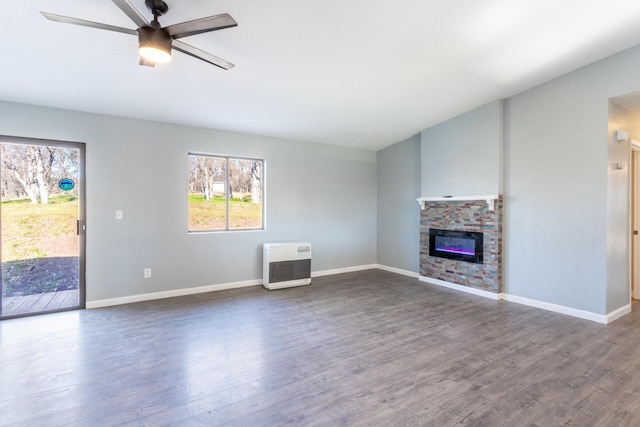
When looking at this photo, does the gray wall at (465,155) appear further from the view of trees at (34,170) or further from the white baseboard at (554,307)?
the view of trees at (34,170)

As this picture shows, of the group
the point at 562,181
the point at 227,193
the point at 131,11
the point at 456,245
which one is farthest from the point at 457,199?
the point at 131,11

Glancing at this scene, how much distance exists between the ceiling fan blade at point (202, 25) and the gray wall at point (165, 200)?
2.61 metres

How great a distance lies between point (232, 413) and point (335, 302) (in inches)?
97.4

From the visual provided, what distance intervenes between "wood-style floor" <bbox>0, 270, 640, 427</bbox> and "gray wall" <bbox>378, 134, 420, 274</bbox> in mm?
2003

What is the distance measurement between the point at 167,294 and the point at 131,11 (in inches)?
147

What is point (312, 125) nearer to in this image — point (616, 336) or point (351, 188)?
point (351, 188)

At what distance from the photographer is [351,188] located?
253 inches

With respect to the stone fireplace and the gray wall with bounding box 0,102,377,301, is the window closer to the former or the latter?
the gray wall with bounding box 0,102,377,301

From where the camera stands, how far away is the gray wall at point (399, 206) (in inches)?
233

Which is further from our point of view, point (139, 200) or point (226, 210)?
point (226, 210)

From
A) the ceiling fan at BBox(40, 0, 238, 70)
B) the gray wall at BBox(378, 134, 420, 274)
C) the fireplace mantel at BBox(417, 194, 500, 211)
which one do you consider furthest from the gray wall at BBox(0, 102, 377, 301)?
the ceiling fan at BBox(40, 0, 238, 70)

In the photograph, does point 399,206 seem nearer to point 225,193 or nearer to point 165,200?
point 225,193

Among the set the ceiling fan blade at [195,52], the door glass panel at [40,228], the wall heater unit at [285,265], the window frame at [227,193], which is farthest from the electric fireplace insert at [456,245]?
the door glass panel at [40,228]

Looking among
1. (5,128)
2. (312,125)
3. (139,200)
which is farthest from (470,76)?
(5,128)
